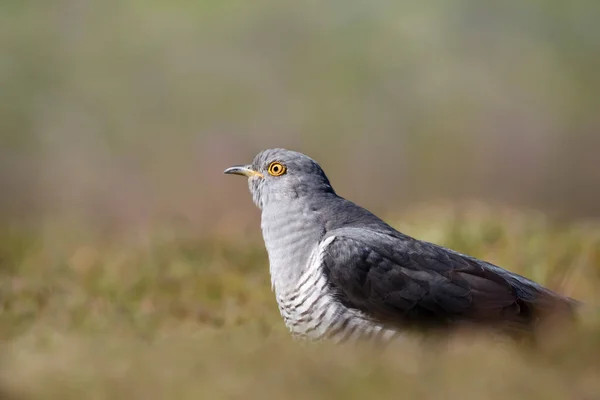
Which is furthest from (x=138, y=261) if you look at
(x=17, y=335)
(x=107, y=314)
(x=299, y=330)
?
(x=299, y=330)

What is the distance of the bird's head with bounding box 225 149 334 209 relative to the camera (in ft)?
16.1

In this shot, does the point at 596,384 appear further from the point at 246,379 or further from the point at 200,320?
the point at 200,320

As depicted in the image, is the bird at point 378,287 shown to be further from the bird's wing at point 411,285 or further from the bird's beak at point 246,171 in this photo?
the bird's beak at point 246,171

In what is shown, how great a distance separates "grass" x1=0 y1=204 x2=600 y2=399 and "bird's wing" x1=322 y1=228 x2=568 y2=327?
0.30 m

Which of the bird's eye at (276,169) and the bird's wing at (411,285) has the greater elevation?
the bird's eye at (276,169)

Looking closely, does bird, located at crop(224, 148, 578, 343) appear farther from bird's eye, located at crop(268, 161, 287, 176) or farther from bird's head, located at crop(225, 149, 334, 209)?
bird's eye, located at crop(268, 161, 287, 176)

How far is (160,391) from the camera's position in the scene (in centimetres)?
261

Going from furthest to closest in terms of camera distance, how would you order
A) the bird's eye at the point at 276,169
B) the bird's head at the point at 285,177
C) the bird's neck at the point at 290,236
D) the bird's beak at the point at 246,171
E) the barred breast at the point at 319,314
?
the bird's beak at the point at 246,171 < the bird's eye at the point at 276,169 < the bird's head at the point at 285,177 < the bird's neck at the point at 290,236 < the barred breast at the point at 319,314

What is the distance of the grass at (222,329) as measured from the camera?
2.63 m

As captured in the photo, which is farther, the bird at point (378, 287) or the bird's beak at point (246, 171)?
the bird's beak at point (246, 171)

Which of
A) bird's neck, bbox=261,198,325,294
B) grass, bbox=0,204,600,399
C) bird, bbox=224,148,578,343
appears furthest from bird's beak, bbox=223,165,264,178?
grass, bbox=0,204,600,399

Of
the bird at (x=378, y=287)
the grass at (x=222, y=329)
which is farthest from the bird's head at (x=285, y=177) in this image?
the grass at (x=222, y=329)

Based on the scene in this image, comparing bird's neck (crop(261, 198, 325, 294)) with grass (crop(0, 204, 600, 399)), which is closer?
grass (crop(0, 204, 600, 399))

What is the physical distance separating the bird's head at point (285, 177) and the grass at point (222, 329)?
2.69ft
